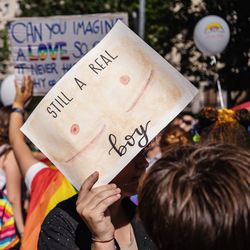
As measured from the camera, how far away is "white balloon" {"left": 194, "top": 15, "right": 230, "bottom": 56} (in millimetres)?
6295

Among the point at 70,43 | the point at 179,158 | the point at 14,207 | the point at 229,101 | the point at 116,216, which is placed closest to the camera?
the point at 179,158

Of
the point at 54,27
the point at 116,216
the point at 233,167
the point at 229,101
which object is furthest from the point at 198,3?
the point at 233,167

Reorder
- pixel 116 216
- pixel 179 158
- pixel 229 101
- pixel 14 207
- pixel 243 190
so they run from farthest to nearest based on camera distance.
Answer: pixel 229 101 < pixel 14 207 < pixel 116 216 < pixel 179 158 < pixel 243 190

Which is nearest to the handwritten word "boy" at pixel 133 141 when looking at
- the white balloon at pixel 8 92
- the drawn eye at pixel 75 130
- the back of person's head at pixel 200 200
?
the drawn eye at pixel 75 130

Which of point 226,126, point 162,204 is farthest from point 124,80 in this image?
point 226,126

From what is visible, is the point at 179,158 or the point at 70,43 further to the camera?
the point at 70,43

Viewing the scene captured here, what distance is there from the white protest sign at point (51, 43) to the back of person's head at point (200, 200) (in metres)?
2.55

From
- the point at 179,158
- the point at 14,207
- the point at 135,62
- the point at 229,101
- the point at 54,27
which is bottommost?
the point at 229,101

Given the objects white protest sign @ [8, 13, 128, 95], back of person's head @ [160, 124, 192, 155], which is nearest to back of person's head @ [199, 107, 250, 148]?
back of person's head @ [160, 124, 192, 155]

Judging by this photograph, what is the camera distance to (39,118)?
5.85 feet

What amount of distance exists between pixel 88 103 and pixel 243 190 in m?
0.62

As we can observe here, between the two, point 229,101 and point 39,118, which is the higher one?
point 39,118

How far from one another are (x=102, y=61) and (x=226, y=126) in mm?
1136

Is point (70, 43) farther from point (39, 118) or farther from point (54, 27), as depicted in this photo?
point (39, 118)
